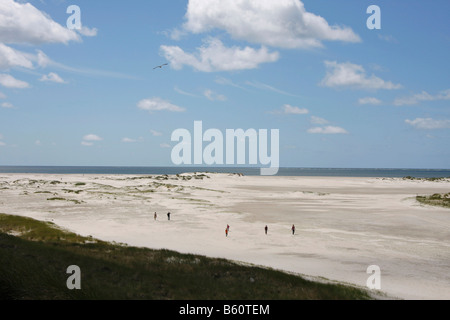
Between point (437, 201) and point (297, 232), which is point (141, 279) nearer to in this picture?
point (297, 232)

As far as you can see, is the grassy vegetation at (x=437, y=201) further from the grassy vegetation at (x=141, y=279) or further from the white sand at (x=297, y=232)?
the grassy vegetation at (x=141, y=279)

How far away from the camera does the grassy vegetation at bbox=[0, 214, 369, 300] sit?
41.8 feet

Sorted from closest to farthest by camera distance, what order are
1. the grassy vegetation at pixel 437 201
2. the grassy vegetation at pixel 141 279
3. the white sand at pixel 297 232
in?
the grassy vegetation at pixel 141 279, the white sand at pixel 297 232, the grassy vegetation at pixel 437 201

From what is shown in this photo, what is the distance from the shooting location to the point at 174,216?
162ft

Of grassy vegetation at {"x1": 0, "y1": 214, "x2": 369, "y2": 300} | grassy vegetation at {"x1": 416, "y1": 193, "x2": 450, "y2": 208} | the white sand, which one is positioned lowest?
the white sand

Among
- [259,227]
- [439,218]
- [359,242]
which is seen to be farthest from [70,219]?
[439,218]

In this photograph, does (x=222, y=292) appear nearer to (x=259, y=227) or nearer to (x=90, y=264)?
(x=90, y=264)

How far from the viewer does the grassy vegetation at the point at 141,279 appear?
12.7 m

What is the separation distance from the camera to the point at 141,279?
1580cm

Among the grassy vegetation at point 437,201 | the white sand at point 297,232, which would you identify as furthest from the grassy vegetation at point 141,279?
the grassy vegetation at point 437,201

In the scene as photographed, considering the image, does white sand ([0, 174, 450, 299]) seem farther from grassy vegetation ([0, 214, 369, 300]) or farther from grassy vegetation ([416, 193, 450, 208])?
grassy vegetation ([0, 214, 369, 300])

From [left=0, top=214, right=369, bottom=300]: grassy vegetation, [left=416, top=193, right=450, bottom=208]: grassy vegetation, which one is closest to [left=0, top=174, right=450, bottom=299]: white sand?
[left=416, top=193, right=450, bottom=208]: grassy vegetation

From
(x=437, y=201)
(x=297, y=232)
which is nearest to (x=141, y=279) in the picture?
(x=297, y=232)

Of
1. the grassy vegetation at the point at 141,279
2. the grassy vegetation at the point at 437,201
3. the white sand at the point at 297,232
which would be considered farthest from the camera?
the grassy vegetation at the point at 437,201
